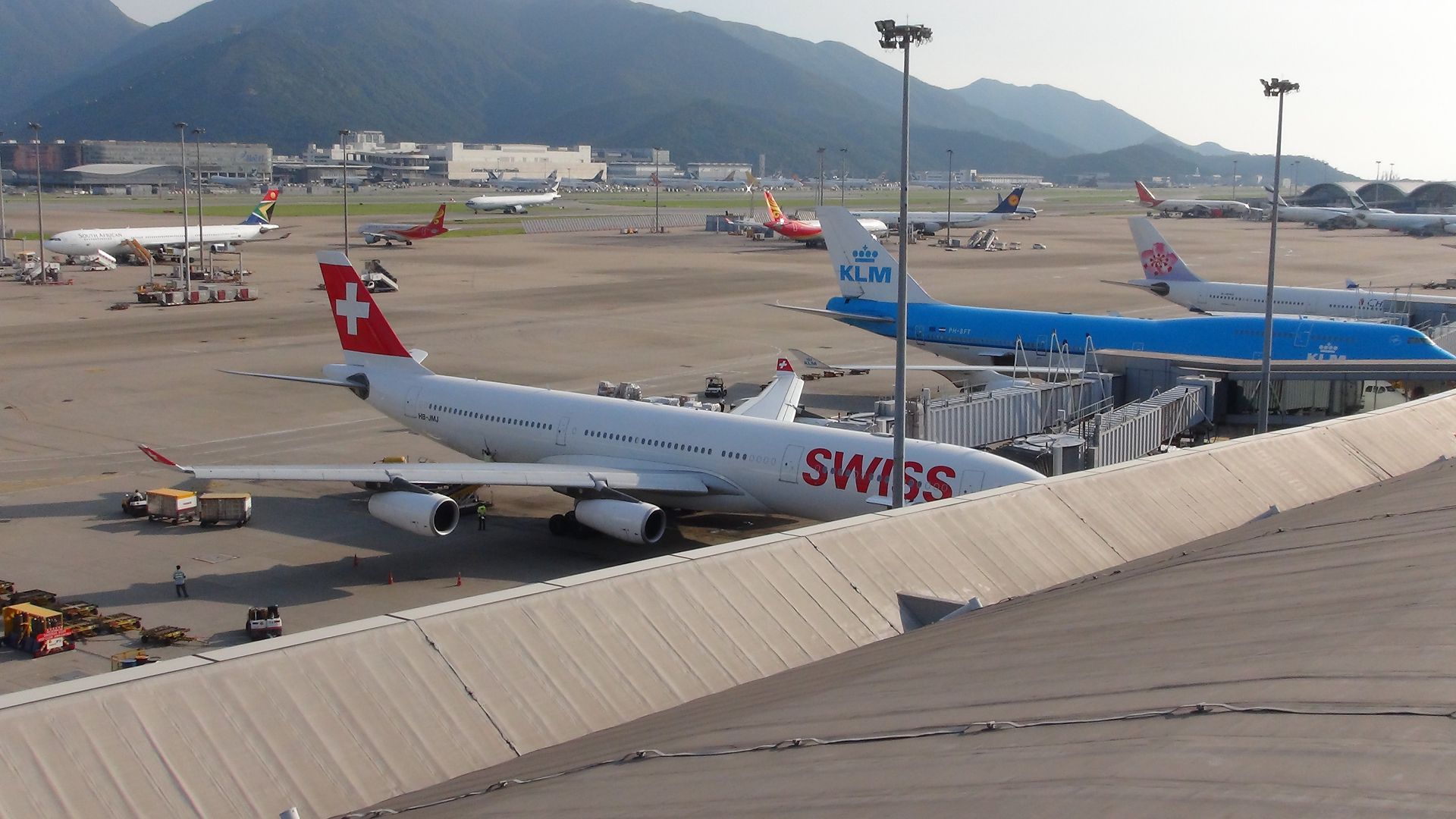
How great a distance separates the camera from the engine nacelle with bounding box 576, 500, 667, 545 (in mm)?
29969

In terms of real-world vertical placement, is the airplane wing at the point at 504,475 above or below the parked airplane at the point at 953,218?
below

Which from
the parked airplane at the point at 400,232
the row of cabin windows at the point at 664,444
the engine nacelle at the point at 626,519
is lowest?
the engine nacelle at the point at 626,519

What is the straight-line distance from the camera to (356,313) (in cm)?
3862

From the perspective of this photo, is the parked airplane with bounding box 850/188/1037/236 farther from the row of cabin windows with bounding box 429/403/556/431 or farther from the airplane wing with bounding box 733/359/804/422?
the row of cabin windows with bounding box 429/403/556/431

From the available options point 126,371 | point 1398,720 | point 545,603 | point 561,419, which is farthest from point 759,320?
point 1398,720

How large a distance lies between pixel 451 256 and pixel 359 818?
113365 mm

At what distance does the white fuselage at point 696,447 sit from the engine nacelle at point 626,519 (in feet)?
6.96

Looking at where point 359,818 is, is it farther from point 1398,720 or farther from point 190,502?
point 190,502

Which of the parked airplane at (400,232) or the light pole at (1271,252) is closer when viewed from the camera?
the light pole at (1271,252)

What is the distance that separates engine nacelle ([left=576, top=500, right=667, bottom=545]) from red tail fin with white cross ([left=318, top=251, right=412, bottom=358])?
11.3m

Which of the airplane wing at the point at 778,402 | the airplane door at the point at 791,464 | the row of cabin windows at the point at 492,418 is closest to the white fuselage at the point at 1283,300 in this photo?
the airplane wing at the point at 778,402

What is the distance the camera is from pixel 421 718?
1405 cm

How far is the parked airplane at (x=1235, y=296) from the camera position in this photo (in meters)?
65.0

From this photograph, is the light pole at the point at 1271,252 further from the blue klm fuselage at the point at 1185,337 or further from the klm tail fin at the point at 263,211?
the klm tail fin at the point at 263,211
